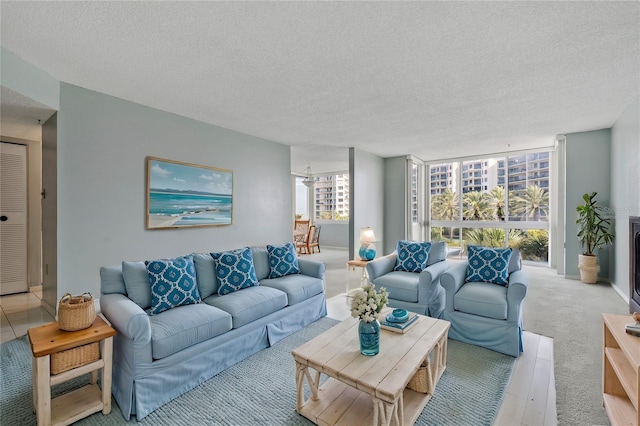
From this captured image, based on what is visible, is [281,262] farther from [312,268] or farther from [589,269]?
[589,269]

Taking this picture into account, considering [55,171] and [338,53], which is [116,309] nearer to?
[55,171]

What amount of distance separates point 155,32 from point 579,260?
21.9ft

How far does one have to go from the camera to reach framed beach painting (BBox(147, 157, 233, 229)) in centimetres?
380

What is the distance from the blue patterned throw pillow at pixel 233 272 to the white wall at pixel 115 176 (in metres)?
1.41

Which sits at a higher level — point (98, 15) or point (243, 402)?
point (98, 15)

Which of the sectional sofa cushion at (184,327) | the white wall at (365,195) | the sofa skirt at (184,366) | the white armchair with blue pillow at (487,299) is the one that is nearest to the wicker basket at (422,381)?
the white armchair with blue pillow at (487,299)

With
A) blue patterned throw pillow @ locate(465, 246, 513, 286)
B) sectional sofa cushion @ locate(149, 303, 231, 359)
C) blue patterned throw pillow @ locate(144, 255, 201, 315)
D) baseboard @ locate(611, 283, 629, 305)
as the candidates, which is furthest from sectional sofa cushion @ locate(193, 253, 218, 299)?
baseboard @ locate(611, 283, 629, 305)

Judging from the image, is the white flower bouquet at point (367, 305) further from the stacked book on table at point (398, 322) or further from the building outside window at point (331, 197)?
the building outside window at point (331, 197)

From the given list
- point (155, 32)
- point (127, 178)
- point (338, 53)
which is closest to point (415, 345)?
point (338, 53)

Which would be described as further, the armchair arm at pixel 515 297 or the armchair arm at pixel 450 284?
the armchair arm at pixel 450 284

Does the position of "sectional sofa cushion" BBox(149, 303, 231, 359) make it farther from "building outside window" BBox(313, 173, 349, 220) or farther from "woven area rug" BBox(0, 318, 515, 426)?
"building outside window" BBox(313, 173, 349, 220)

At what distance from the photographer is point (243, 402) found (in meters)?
1.98

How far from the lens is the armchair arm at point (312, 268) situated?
11.4ft

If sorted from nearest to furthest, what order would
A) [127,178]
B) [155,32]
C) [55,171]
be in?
[155,32], [55,171], [127,178]
